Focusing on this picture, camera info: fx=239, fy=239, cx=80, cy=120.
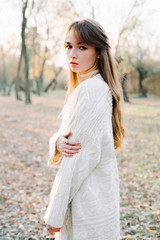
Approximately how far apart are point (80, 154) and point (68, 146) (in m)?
0.09

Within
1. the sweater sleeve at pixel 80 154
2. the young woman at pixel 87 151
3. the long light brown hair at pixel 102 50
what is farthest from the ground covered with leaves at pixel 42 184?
the sweater sleeve at pixel 80 154

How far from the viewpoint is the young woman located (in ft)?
4.66

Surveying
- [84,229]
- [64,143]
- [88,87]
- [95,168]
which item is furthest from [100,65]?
[84,229]

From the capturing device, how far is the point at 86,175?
143 cm

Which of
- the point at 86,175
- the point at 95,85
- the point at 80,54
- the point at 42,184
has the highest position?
the point at 80,54

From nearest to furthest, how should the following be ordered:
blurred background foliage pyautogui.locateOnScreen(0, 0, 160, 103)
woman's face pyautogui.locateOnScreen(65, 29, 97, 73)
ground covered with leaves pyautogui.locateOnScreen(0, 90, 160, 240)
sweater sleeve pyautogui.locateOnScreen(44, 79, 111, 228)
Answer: sweater sleeve pyautogui.locateOnScreen(44, 79, 111, 228)
woman's face pyautogui.locateOnScreen(65, 29, 97, 73)
ground covered with leaves pyautogui.locateOnScreen(0, 90, 160, 240)
blurred background foliage pyautogui.locateOnScreen(0, 0, 160, 103)

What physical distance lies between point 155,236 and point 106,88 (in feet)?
8.44

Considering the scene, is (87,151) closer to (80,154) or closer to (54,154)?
(80,154)

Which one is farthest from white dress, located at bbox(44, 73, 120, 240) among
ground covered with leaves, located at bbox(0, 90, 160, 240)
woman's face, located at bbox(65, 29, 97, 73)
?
ground covered with leaves, located at bbox(0, 90, 160, 240)

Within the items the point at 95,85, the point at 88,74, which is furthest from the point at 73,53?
the point at 95,85

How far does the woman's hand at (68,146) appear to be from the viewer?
Answer: 142cm

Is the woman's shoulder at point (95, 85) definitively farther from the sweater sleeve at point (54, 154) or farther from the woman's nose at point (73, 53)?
the sweater sleeve at point (54, 154)

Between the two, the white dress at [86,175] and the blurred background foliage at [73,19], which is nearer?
the white dress at [86,175]

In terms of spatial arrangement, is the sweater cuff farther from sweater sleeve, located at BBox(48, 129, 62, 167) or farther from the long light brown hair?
the long light brown hair
